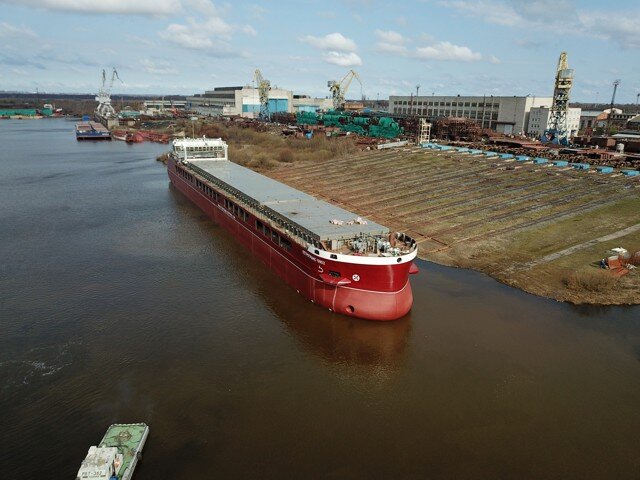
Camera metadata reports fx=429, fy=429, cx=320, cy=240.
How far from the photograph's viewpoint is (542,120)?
388ft

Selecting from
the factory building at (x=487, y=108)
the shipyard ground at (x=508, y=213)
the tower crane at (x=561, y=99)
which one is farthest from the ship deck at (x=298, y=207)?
the factory building at (x=487, y=108)

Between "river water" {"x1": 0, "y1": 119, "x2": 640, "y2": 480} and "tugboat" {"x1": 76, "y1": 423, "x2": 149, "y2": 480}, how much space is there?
760 mm

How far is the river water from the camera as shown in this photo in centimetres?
1820

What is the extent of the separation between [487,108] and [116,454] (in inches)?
5663

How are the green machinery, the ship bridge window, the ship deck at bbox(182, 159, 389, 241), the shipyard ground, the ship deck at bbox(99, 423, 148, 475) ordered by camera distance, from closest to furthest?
the ship deck at bbox(99, 423, 148, 475) → the ship deck at bbox(182, 159, 389, 241) → the ship bridge window → the shipyard ground → the green machinery

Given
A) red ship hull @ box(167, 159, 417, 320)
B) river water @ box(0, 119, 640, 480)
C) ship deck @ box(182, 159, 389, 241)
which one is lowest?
river water @ box(0, 119, 640, 480)

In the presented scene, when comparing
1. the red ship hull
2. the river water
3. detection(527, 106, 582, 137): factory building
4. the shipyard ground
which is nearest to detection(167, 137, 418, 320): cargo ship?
the red ship hull

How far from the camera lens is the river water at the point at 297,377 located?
1820 centimetres

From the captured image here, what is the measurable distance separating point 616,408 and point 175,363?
75.3 feet

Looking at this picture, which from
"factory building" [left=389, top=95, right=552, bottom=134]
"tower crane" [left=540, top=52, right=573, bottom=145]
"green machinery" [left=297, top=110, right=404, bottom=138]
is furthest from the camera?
"factory building" [left=389, top=95, right=552, bottom=134]

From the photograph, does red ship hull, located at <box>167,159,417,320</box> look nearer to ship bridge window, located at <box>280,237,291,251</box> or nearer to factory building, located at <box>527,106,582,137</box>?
ship bridge window, located at <box>280,237,291,251</box>

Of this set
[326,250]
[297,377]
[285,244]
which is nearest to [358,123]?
[285,244]

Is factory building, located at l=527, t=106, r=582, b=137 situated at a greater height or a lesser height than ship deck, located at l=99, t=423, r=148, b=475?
greater

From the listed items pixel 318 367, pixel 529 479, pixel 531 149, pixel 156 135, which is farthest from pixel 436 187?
pixel 156 135
